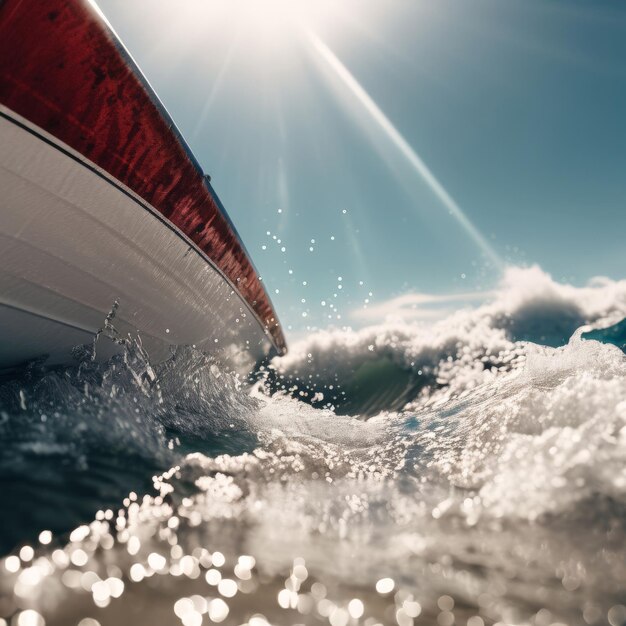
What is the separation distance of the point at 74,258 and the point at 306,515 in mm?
2575

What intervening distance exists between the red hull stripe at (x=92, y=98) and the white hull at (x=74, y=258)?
11cm

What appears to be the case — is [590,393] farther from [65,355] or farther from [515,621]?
[65,355]

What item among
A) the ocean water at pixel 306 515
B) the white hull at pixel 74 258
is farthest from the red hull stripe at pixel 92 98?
the ocean water at pixel 306 515

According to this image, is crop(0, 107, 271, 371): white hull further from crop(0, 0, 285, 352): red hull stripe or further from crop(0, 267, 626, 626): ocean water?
crop(0, 267, 626, 626): ocean water

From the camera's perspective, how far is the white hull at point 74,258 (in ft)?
8.21

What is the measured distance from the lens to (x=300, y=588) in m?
1.14

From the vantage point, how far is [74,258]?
3020 millimetres

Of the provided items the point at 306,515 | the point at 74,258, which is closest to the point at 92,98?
the point at 74,258

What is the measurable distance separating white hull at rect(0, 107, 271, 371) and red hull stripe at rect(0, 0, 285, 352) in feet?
0.36

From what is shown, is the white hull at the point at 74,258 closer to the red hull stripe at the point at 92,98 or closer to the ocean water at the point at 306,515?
the red hull stripe at the point at 92,98

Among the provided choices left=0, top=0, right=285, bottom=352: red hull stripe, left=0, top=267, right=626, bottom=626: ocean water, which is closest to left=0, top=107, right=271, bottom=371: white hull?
left=0, top=0, right=285, bottom=352: red hull stripe

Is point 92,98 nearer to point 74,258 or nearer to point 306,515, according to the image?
point 74,258

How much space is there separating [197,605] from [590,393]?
8.10 ft

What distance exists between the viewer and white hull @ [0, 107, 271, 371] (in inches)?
98.5
